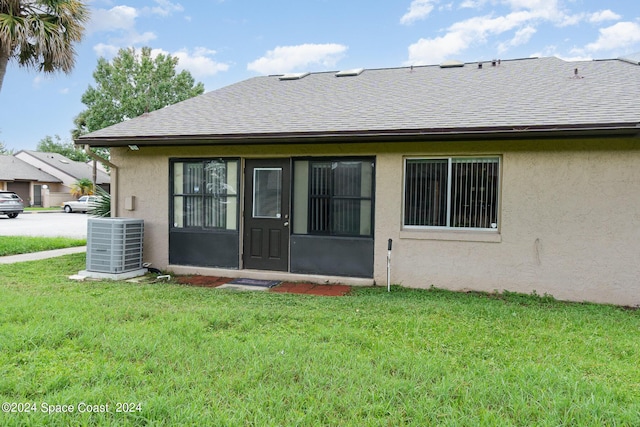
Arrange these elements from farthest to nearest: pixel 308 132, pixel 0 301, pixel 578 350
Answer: pixel 308 132
pixel 0 301
pixel 578 350

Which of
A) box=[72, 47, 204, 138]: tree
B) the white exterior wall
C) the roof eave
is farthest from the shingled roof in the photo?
box=[72, 47, 204, 138]: tree

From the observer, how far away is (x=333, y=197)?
706 cm

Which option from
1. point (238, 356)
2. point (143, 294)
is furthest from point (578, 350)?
point (143, 294)

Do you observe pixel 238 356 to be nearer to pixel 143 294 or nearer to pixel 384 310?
pixel 384 310

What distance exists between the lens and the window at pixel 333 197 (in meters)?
6.90

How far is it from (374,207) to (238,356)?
154 inches

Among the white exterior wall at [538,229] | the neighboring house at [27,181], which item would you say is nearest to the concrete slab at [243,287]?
the white exterior wall at [538,229]

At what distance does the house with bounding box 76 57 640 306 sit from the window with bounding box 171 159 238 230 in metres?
0.02

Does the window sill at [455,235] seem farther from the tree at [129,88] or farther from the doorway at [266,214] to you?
the tree at [129,88]

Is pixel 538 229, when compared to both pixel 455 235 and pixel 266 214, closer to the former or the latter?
pixel 455 235

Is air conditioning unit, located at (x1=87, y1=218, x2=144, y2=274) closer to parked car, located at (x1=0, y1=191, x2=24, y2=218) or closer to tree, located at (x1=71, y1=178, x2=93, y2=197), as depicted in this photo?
parked car, located at (x1=0, y1=191, x2=24, y2=218)

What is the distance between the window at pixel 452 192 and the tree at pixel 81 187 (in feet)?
126

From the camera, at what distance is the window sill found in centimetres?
627

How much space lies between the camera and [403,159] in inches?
262
